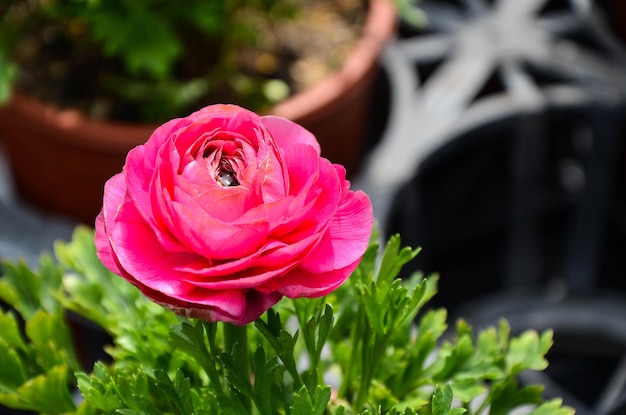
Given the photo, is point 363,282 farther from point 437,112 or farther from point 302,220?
point 437,112

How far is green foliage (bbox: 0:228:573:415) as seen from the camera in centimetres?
62

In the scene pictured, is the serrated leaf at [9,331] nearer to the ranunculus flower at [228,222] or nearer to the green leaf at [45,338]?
the green leaf at [45,338]

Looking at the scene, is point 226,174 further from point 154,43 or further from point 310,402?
point 154,43

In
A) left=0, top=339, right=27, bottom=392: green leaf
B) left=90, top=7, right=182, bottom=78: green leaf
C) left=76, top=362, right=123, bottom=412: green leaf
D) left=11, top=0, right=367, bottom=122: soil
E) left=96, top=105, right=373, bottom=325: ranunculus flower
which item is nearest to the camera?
left=96, top=105, right=373, bottom=325: ranunculus flower

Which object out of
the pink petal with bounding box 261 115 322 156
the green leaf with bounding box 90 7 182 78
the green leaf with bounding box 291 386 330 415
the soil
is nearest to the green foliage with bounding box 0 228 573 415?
the green leaf with bounding box 291 386 330 415

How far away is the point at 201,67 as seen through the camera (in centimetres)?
137

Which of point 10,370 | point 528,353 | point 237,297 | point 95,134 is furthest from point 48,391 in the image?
point 95,134

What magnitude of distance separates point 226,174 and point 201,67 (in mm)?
822

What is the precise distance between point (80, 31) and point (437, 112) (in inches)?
20.3

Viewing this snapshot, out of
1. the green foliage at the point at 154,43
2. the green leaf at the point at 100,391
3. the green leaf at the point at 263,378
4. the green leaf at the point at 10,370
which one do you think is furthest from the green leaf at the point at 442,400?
the green foliage at the point at 154,43

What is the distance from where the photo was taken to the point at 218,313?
1.74ft

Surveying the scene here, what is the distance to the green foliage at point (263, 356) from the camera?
2.05 ft

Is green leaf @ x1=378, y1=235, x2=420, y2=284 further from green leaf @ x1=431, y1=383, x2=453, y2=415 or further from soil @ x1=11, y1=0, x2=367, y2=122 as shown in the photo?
soil @ x1=11, y1=0, x2=367, y2=122

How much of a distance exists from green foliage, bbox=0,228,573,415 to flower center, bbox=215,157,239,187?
0.09 m
